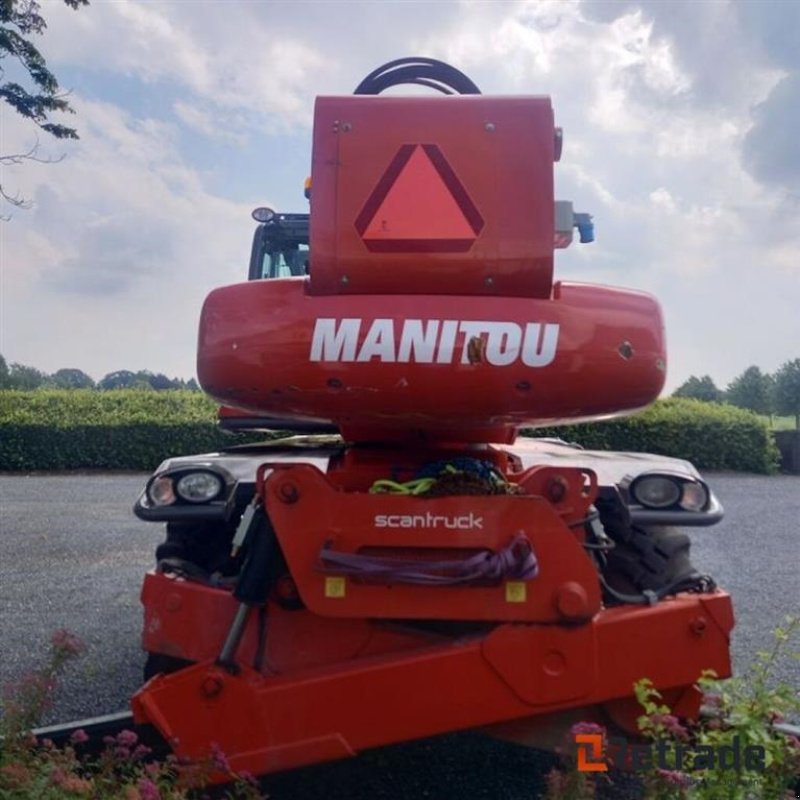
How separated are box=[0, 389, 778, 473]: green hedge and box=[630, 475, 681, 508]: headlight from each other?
455 inches

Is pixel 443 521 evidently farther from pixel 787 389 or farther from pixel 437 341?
pixel 787 389

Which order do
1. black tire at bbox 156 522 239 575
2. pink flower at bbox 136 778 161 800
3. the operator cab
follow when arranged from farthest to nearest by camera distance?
the operator cab < black tire at bbox 156 522 239 575 < pink flower at bbox 136 778 161 800

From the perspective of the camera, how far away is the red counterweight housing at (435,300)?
2.48 metres

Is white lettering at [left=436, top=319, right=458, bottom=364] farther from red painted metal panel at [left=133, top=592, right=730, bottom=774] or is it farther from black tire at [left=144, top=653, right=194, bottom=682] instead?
black tire at [left=144, top=653, right=194, bottom=682]

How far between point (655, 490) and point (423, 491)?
0.94 meters

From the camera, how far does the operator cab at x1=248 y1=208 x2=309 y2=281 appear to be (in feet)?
20.2

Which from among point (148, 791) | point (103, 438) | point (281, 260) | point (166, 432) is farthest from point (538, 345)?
point (103, 438)

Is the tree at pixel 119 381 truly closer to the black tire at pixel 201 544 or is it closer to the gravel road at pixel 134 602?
the gravel road at pixel 134 602

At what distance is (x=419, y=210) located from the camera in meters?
2.55

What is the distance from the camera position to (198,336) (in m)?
2.73

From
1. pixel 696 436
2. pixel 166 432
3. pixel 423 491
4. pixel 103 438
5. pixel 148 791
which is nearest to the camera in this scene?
pixel 148 791

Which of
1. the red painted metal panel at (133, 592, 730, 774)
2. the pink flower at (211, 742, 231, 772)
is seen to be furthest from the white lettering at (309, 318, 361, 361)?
the pink flower at (211, 742, 231, 772)

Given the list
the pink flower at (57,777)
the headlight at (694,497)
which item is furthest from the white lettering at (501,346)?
the pink flower at (57,777)

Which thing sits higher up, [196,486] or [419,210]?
[419,210]
